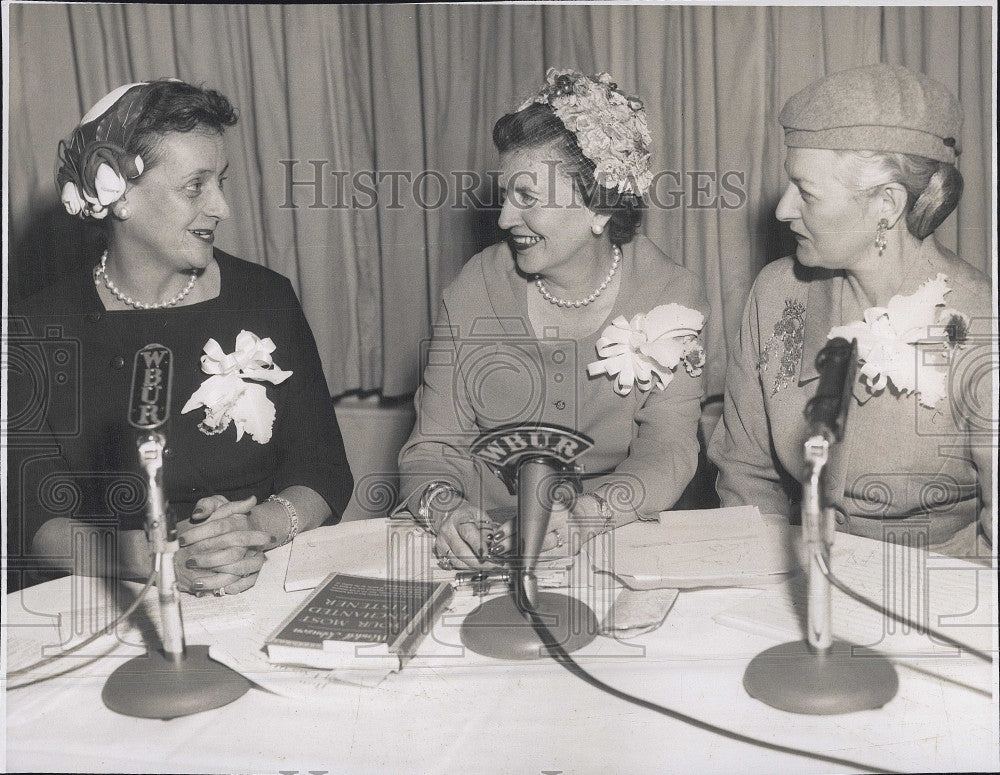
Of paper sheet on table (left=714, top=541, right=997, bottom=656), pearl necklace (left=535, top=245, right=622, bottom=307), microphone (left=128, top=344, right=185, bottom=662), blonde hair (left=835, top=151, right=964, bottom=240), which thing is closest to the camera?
microphone (left=128, top=344, right=185, bottom=662)

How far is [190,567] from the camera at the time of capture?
5.29ft

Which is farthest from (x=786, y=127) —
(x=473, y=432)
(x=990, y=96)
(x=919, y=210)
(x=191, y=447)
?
(x=191, y=447)

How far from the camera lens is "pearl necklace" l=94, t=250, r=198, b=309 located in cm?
172

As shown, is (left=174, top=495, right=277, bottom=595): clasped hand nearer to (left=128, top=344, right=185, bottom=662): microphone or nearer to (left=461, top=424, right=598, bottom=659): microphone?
(left=128, top=344, right=185, bottom=662): microphone

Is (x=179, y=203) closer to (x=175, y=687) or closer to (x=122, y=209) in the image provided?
(x=122, y=209)

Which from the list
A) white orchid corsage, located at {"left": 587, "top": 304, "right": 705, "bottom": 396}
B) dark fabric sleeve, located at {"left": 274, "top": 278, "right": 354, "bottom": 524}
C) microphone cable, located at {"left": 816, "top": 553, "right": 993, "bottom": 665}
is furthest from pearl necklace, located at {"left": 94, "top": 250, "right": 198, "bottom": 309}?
microphone cable, located at {"left": 816, "top": 553, "right": 993, "bottom": 665}

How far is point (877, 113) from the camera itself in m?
1.68

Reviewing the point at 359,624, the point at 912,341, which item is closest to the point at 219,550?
the point at 359,624

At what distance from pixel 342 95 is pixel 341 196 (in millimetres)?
189

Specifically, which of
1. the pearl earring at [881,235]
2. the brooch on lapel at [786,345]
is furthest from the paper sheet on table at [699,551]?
the pearl earring at [881,235]

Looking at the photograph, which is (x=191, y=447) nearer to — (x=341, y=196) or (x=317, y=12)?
(x=341, y=196)

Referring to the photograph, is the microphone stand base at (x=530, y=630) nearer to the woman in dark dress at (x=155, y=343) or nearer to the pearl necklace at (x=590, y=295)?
the woman in dark dress at (x=155, y=343)

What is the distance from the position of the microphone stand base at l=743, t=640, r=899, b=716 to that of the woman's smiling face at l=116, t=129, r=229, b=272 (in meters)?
1.22

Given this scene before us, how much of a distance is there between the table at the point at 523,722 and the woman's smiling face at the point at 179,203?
61cm
